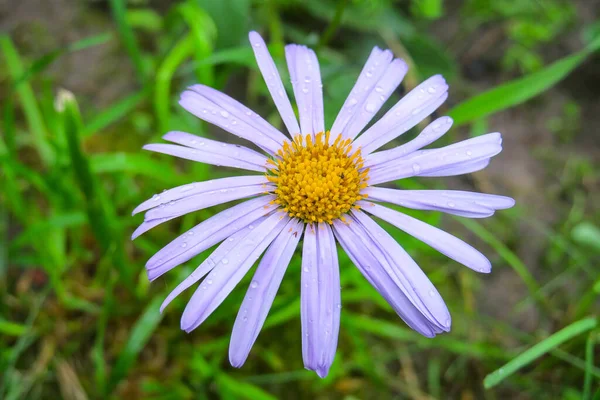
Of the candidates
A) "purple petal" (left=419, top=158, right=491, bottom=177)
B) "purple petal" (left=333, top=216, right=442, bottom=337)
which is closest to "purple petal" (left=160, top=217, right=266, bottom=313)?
"purple petal" (left=333, top=216, right=442, bottom=337)

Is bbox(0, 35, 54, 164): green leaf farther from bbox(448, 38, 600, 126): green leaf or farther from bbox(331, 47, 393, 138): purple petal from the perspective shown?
bbox(448, 38, 600, 126): green leaf

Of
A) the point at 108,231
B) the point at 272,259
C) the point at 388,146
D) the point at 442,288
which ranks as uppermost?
the point at 388,146

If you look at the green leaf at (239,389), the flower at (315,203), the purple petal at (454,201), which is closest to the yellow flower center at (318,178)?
the flower at (315,203)

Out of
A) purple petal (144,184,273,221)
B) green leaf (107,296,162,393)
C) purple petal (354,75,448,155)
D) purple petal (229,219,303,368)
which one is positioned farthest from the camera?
green leaf (107,296,162,393)

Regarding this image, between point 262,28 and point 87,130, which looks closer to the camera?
point 87,130

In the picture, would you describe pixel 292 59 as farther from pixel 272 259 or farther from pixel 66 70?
pixel 66 70

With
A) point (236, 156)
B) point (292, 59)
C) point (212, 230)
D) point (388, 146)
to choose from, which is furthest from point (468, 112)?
point (212, 230)
